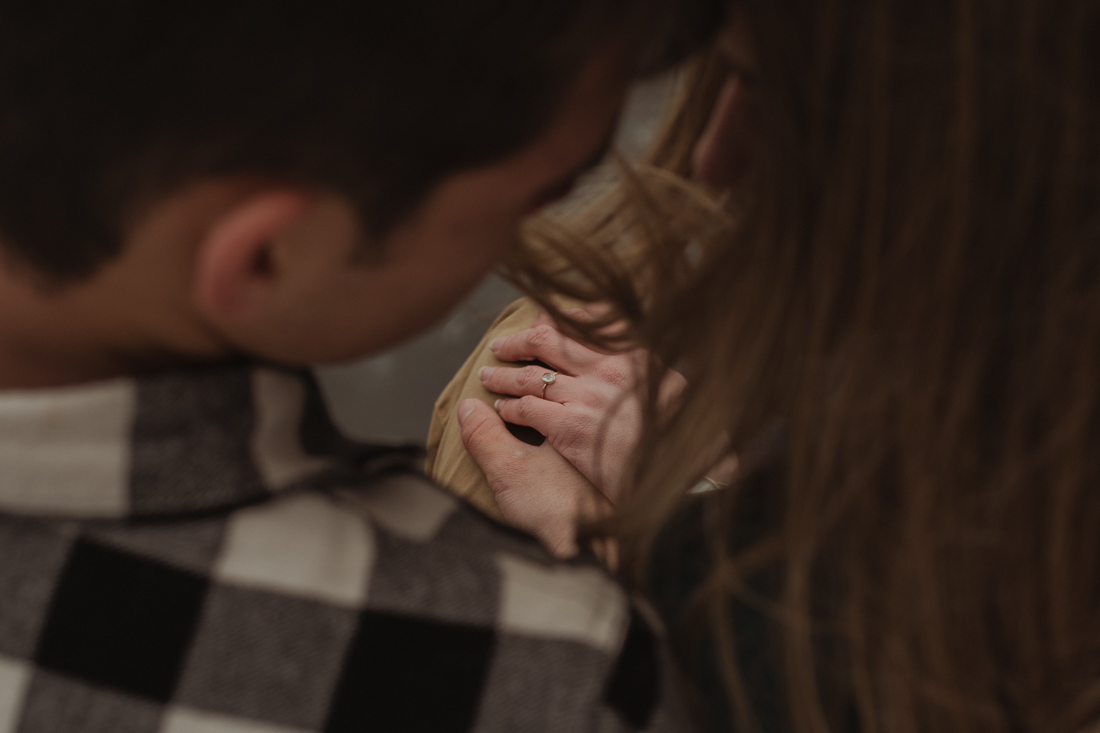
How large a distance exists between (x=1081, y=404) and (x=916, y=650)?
0.52ft

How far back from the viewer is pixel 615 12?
418mm

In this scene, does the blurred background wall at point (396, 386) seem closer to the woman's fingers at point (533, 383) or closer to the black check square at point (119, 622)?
the woman's fingers at point (533, 383)

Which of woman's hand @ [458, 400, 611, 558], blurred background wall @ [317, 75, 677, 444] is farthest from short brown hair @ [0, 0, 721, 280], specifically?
blurred background wall @ [317, 75, 677, 444]

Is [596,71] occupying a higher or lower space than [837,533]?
higher

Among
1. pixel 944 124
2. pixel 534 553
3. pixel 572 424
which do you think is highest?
pixel 944 124

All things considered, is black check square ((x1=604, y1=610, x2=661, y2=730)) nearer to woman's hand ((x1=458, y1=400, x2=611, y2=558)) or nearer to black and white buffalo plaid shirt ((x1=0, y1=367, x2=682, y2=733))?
black and white buffalo plaid shirt ((x1=0, y1=367, x2=682, y2=733))

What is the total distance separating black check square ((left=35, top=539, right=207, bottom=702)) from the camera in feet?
1.48

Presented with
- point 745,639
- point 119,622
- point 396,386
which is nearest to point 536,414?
point 745,639

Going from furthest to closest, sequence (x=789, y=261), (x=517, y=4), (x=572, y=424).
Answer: (x=572, y=424) → (x=789, y=261) → (x=517, y=4)

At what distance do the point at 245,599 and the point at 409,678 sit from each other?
0.31 ft

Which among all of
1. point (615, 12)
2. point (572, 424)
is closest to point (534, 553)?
point (615, 12)

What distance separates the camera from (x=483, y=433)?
0.96m

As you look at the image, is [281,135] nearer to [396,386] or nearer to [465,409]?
[465,409]

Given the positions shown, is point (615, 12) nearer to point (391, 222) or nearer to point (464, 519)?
point (391, 222)
